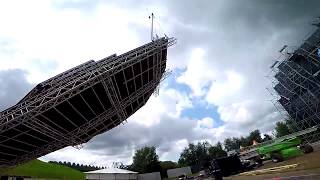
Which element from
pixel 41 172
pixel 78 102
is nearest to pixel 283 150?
pixel 78 102

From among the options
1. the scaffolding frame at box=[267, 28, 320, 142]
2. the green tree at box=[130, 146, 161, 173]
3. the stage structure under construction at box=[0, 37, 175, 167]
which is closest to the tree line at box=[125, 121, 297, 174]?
the green tree at box=[130, 146, 161, 173]

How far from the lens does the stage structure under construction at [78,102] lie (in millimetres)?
32031

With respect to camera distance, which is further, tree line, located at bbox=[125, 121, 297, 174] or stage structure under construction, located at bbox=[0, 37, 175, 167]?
tree line, located at bbox=[125, 121, 297, 174]

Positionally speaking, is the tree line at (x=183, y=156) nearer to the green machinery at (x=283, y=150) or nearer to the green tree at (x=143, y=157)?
the green tree at (x=143, y=157)

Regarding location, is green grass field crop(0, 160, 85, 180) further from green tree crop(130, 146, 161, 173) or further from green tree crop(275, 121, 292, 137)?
green tree crop(275, 121, 292, 137)

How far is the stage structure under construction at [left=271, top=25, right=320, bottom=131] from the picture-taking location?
6862 cm

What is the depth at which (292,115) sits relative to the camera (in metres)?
81.0

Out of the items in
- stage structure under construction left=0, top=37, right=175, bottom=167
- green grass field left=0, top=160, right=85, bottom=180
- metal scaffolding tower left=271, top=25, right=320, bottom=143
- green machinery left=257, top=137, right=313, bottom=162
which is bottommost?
green machinery left=257, top=137, right=313, bottom=162

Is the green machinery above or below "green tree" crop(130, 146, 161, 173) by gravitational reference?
below

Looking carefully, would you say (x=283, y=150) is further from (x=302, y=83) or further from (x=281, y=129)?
(x=281, y=129)

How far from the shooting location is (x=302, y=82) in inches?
2857

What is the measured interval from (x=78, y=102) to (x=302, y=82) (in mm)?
53475

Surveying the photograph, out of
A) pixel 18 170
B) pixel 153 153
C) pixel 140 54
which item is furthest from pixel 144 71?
pixel 153 153

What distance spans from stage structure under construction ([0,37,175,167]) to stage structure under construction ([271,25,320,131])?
39.1m
